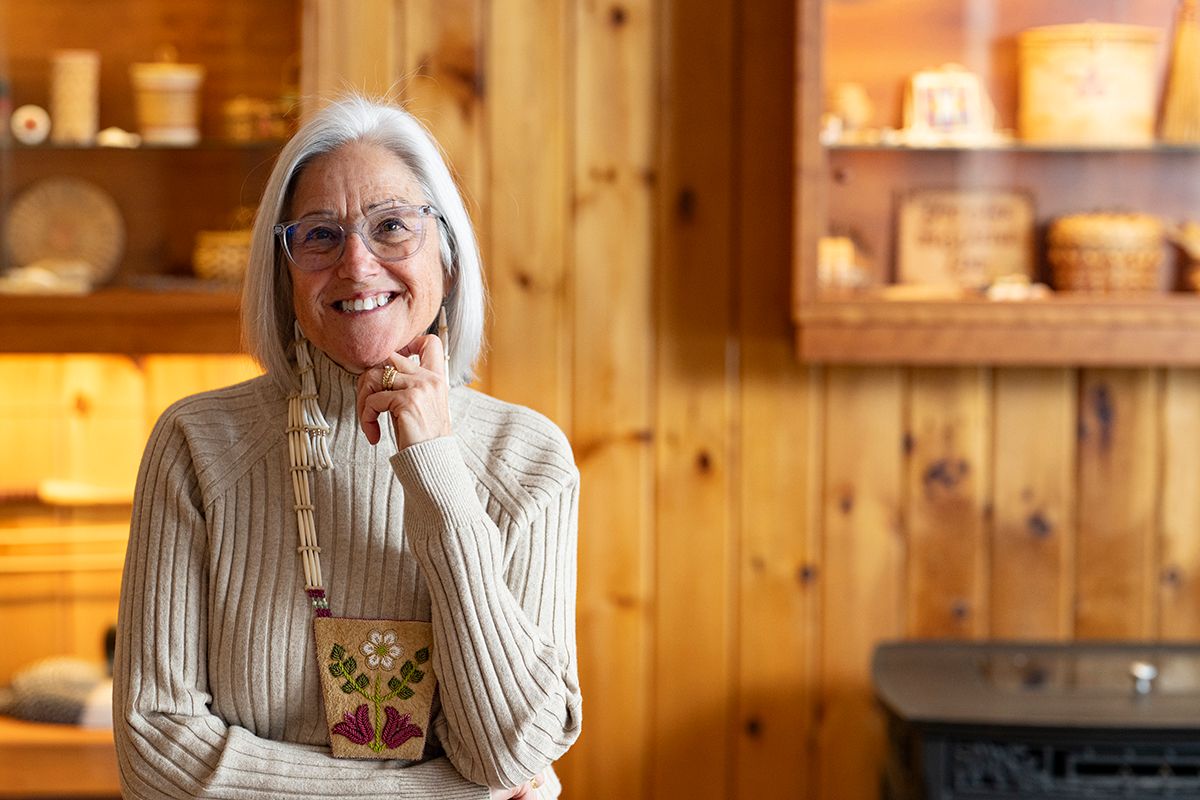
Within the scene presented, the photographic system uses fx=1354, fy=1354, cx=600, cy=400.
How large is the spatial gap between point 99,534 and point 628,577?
101 cm

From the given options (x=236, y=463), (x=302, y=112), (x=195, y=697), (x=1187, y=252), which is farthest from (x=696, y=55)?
(x=195, y=697)

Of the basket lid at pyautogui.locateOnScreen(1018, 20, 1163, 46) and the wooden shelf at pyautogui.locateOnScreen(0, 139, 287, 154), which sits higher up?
the basket lid at pyautogui.locateOnScreen(1018, 20, 1163, 46)

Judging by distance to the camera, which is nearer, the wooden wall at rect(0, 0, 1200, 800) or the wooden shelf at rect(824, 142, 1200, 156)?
the wooden shelf at rect(824, 142, 1200, 156)

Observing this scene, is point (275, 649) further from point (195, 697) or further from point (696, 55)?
point (696, 55)

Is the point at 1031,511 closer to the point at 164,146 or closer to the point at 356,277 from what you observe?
the point at 356,277

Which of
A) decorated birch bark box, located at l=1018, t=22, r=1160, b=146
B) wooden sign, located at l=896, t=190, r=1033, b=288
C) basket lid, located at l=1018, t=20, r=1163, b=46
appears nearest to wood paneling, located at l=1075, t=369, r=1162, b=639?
wooden sign, located at l=896, t=190, r=1033, b=288

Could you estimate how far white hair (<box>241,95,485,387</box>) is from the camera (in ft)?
4.34

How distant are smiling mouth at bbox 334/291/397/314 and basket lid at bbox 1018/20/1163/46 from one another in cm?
138

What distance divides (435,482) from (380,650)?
0.17 metres

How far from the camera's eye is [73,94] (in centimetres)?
240

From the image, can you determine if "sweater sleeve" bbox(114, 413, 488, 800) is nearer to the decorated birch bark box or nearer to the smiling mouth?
the smiling mouth

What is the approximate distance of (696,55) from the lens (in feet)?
7.86

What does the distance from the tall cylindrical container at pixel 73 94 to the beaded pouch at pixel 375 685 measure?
1484 mm

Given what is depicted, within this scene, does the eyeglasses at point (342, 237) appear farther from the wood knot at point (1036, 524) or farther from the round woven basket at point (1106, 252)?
the wood knot at point (1036, 524)
